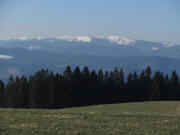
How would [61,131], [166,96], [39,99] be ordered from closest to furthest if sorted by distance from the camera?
[61,131] < [39,99] < [166,96]

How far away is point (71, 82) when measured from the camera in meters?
84.6

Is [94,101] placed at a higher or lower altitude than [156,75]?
lower

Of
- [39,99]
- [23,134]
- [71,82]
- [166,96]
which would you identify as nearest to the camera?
[23,134]

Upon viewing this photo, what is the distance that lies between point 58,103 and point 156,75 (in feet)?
104

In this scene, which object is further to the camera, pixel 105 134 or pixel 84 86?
pixel 84 86

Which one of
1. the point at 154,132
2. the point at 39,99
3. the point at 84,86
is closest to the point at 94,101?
the point at 84,86

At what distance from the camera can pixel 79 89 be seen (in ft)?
279

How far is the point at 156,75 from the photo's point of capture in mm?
94000

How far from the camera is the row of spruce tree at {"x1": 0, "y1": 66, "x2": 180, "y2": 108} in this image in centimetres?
7700

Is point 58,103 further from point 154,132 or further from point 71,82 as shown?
point 154,132

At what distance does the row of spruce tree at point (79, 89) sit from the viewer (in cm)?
7700

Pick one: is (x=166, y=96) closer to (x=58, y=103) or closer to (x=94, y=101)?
(x=94, y=101)

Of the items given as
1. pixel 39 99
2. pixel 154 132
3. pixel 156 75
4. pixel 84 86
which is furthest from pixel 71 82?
pixel 154 132

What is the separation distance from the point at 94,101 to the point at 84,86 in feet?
16.0
